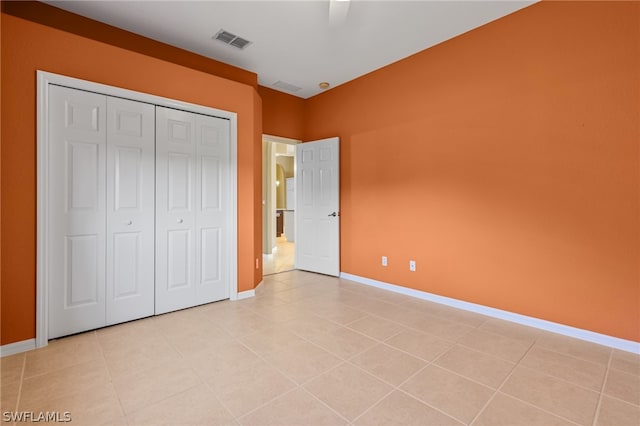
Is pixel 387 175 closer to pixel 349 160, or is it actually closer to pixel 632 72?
pixel 349 160

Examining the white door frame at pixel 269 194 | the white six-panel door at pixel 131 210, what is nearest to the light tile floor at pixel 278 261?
the white door frame at pixel 269 194

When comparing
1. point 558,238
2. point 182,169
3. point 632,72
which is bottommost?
point 558,238

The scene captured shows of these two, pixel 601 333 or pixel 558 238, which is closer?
pixel 601 333

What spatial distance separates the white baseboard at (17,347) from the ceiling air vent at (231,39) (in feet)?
10.9

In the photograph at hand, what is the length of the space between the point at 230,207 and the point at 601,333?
12.3 ft

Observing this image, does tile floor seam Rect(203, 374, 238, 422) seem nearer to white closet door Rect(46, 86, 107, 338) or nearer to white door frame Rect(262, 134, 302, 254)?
white closet door Rect(46, 86, 107, 338)

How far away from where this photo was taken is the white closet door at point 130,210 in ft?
8.96

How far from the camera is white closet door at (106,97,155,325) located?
108 inches

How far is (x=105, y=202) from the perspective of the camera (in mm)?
2695

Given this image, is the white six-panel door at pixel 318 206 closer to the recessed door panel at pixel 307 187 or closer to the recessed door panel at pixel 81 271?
the recessed door panel at pixel 307 187

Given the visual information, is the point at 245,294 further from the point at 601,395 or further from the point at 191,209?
the point at 601,395

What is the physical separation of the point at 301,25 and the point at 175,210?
2.36 metres

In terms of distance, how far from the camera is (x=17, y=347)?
7.47ft

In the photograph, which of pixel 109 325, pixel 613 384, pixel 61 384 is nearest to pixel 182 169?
pixel 109 325
